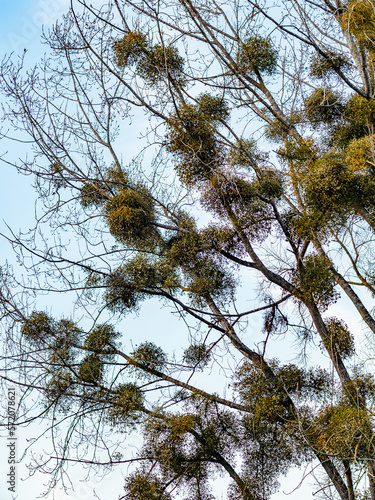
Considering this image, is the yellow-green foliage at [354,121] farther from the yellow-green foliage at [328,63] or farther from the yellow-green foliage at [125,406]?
the yellow-green foliage at [125,406]

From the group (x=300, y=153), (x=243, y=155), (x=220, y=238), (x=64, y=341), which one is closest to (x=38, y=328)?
(x=64, y=341)

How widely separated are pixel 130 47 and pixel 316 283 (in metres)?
3.50

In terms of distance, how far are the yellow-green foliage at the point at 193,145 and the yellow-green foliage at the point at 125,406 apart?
2.49 m

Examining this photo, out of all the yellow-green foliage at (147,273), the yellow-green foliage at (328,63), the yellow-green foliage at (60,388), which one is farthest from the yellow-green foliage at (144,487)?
the yellow-green foliage at (328,63)

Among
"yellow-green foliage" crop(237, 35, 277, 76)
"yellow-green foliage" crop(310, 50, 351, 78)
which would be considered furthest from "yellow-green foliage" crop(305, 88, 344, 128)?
"yellow-green foliage" crop(237, 35, 277, 76)

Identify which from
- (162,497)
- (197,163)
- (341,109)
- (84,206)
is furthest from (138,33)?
(162,497)

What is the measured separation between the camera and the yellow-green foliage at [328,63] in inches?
296

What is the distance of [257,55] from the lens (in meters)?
7.45

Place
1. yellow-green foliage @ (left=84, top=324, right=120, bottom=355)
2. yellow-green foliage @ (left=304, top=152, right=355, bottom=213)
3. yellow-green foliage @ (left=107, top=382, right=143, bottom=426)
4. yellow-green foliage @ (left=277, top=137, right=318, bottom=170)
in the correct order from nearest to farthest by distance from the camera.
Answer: yellow-green foliage @ (left=304, top=152, right=355, bottom=213), yellow-green foliage @ (left=277, top=137, right=318, bottom=170), yellow-green foliage @ (left=107, top=382, right=143, bottom=426), yellow-green foliage @ (left=84, top=324, right=120, bottom=355)

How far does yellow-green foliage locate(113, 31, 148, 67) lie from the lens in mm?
7203

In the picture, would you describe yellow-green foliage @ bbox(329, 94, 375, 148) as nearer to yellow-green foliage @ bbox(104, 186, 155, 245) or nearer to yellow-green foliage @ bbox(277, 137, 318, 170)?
yellow-green foliage @ bbox(277, 137, 318, 170)

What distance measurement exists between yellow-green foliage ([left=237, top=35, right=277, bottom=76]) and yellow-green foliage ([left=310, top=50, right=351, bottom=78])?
1.94 feet

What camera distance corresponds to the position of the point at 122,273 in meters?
7.36

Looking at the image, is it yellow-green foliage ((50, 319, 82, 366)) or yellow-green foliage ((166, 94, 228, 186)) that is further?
yellow-green foliage ((50, 319, 82, 366))
